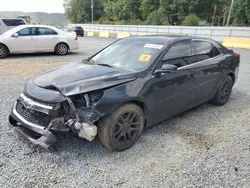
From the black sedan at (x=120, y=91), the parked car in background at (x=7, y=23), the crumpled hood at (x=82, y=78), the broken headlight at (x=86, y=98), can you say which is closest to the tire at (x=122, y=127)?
the black sedan at (x=120, y=91)

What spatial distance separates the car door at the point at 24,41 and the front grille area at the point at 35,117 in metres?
7.88

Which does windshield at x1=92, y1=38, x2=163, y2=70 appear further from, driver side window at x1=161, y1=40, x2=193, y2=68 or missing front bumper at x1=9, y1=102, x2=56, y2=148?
missing front bumper at x1=9, y1=102, x2=56, y2=148

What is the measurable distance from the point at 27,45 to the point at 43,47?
0.72 m

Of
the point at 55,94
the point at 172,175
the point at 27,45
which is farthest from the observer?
the point at 27,45

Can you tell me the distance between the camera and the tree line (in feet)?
91.7

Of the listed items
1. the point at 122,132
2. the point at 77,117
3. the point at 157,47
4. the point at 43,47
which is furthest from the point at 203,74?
the point at 43,47

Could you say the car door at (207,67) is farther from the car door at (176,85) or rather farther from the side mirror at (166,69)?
the side mirror at (166,69)

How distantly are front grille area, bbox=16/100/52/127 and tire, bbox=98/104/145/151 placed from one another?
2.22 ft

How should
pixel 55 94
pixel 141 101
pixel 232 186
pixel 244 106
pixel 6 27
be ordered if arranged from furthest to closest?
1. pixel 6 27
2. pixel 244 106
3. pixel 141 101
4. pixel 55 94
5. pixel 232 186

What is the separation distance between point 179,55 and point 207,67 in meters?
0.74

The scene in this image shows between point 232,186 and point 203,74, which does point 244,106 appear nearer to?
point 203,74

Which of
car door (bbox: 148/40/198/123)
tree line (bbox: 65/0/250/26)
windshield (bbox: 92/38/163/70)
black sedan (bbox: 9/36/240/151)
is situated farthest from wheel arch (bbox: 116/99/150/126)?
tree line (bbox: 65/0/250/26)

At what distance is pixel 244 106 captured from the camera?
4.76 m

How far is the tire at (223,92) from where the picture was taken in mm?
4617
